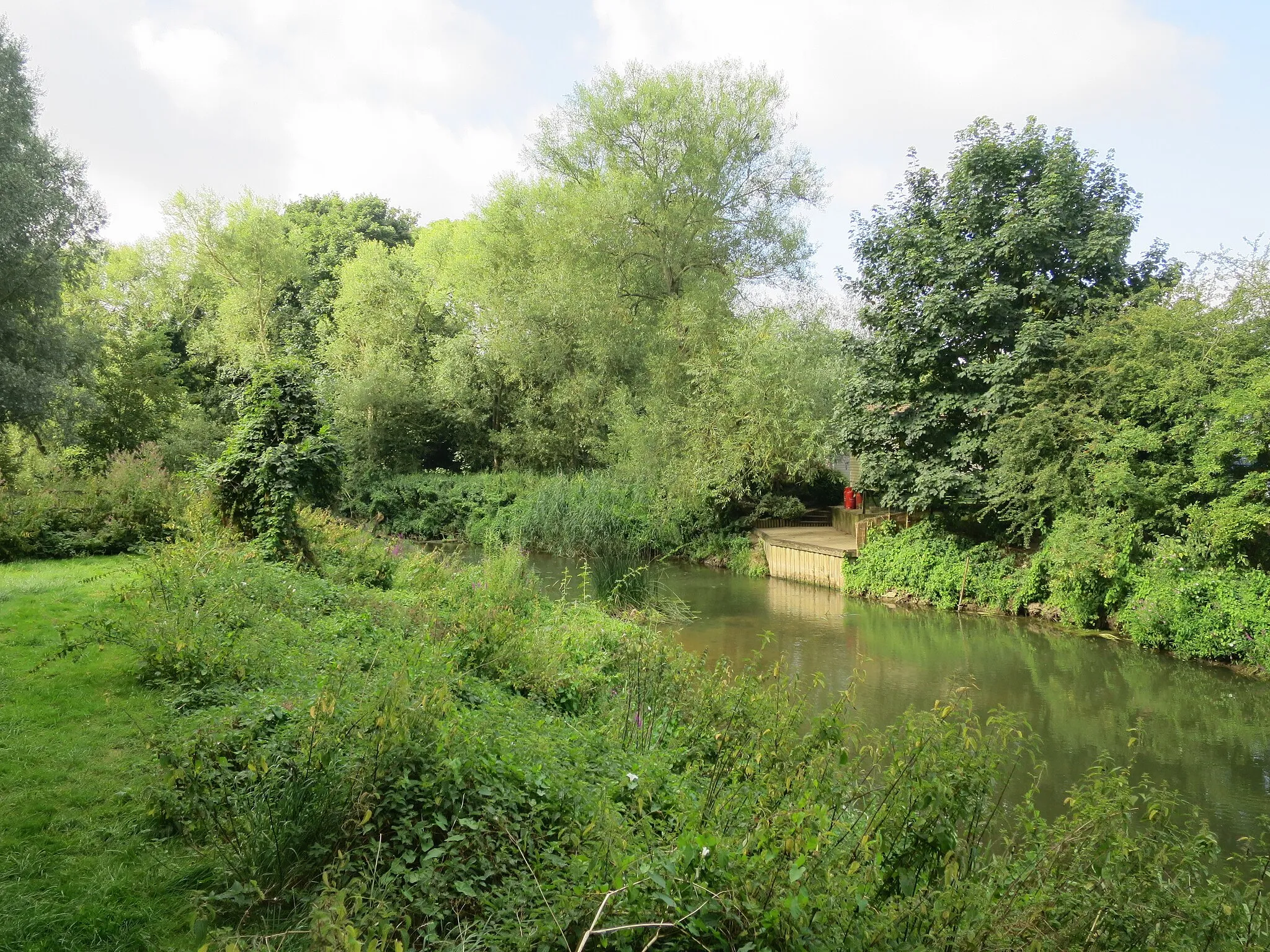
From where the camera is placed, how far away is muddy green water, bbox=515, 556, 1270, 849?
7.46m

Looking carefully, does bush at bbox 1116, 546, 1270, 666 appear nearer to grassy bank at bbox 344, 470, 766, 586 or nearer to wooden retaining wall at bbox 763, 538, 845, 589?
wooden retaining wall at bbox 763, 538, 845, 589

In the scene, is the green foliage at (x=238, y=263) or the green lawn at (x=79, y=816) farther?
the green foliage at (x=238, y=263)

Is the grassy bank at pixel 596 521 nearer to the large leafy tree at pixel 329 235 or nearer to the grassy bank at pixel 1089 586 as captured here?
the grassy bank at pixel 1089 586

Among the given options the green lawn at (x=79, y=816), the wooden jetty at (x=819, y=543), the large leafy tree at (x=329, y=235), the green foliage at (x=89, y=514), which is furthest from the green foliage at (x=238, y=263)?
the green lawn at (x=79, y=816)

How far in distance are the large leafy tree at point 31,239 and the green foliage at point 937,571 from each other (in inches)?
636

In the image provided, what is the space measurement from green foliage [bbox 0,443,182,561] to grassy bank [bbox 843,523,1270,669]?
12503mm

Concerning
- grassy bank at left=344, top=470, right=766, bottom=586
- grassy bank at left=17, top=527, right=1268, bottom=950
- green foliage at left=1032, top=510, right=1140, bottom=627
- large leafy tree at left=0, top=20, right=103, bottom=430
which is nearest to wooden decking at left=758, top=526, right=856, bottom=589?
grassy bank at left=344, top=470, right=766, bottom=586

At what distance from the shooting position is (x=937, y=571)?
1479 centimetres

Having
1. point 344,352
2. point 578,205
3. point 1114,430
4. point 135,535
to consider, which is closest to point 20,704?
point 135,535

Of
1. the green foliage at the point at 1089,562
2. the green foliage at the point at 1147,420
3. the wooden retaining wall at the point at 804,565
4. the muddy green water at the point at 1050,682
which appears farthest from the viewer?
the wooden retaining wall at the point at 804,565

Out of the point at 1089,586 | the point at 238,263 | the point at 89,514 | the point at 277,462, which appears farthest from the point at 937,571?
the point at 238,263

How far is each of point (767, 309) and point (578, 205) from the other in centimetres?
714

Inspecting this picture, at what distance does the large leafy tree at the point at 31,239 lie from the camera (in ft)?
44.2

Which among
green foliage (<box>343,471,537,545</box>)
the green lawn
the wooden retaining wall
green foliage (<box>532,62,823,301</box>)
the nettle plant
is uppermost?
green foliage (<box>532,62,823,301</box>)
